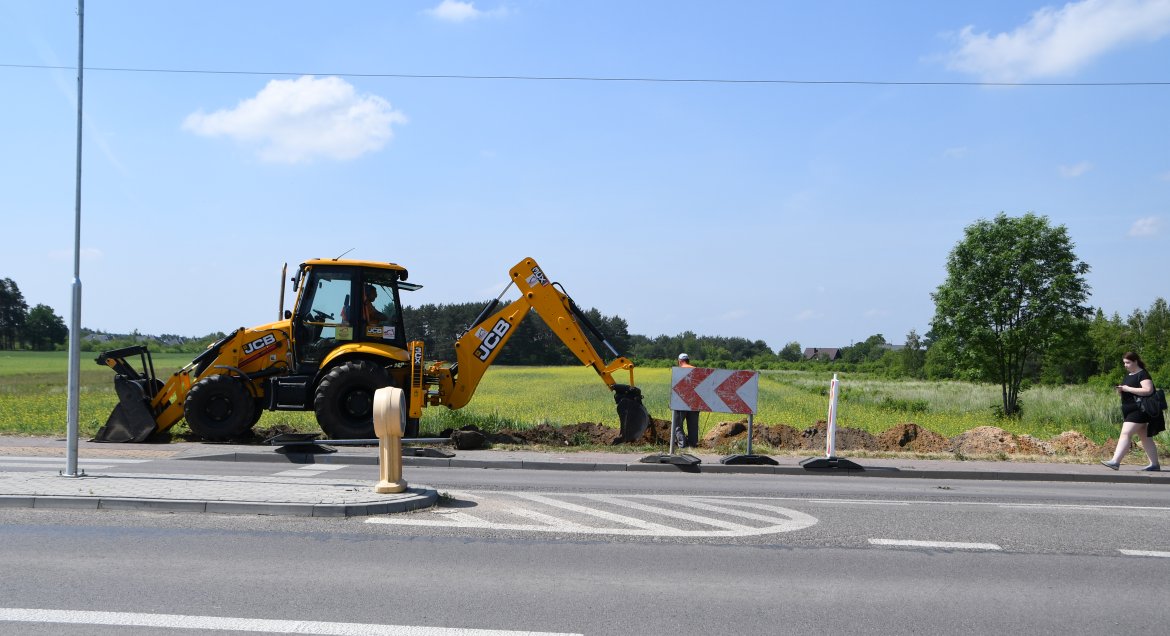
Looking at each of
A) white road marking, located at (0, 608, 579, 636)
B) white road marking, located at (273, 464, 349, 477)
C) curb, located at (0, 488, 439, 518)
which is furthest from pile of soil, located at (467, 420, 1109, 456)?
white road marking, located at (0, 608, 579, 636)

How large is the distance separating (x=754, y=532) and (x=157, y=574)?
4836 millimetres

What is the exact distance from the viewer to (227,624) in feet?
16.5

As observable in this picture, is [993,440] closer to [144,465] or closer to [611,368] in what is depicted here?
[611,368]

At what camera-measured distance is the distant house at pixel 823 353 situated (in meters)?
131

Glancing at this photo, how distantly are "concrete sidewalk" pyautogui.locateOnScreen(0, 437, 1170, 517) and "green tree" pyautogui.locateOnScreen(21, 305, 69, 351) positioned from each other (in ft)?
287

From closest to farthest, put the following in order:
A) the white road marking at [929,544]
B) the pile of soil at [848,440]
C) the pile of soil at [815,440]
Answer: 1. the white road marking at [929,544]
2. the pile of soil at [815,440]
3. the pile of soil at [848,440]

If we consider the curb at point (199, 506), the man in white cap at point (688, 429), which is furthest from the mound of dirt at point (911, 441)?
the curb at point (199, 506)

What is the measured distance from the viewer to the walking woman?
13.3 m

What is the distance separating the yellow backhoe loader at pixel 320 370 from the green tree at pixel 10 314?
87.6 m

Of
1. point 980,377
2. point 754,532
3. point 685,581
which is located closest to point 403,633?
point 685,581

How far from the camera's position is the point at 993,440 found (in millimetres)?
16969

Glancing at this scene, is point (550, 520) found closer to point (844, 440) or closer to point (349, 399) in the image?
point (349, 399)

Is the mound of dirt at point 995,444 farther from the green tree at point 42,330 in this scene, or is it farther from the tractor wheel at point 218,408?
the green tree at point 42,330

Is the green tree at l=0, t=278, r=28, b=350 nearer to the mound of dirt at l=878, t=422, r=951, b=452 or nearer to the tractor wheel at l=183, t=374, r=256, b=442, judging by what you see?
the tractor wheel at l=183, t=374, r=256, b=442
